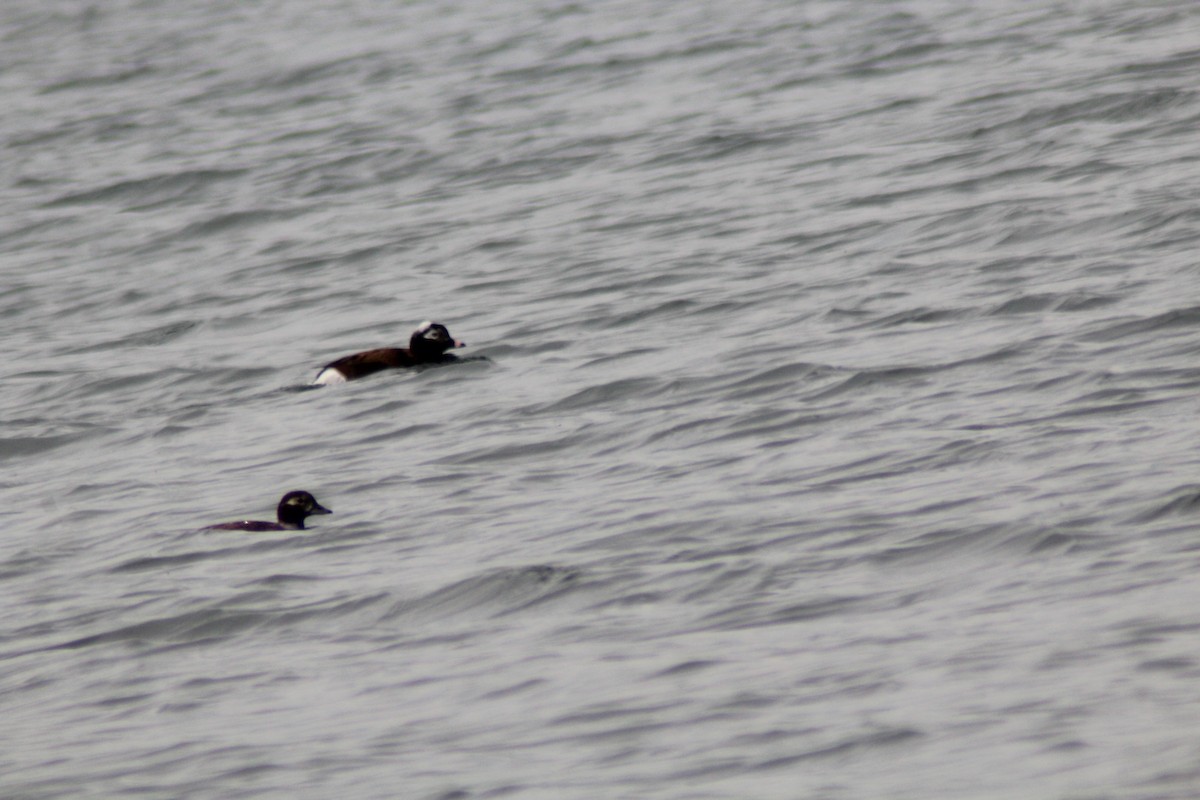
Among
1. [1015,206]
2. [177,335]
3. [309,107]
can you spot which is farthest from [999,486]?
[309,107]

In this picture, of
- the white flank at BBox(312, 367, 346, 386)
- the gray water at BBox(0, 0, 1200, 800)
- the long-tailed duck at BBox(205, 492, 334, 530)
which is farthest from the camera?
the white flank at BBox(312, 367, 346, 386)

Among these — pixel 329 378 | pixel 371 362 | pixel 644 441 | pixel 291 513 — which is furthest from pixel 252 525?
pixel 371 362

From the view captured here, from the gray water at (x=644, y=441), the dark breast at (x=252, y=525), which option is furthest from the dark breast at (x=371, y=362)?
the dark breast at (x=252, y=525)

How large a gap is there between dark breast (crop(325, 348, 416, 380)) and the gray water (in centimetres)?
11

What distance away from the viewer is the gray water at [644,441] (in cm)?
696

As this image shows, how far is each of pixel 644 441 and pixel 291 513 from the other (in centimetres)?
202

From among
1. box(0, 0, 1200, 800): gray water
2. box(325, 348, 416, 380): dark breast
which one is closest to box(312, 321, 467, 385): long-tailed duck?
box(325, 348, 416, 380): dark breast

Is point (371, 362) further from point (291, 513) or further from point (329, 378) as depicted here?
point (291, 513)

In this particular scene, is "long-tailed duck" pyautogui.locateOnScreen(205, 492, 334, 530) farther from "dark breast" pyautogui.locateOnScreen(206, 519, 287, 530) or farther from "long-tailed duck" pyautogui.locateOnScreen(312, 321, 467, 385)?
"long-tailed duck" pyautogui.locateOnScreen(312, 321, 467, 385)

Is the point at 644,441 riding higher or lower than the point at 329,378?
lower

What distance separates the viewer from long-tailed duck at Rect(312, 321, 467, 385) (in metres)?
13.2

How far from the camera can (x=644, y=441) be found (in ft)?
36.0

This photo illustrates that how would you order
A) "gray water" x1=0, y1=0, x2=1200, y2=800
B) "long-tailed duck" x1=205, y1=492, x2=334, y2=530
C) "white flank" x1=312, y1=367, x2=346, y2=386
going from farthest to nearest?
"white flank" x1=312, y1=367, x2=346, y2=386 < "long-tailed duck" x1=205, y1=492, x2=334, y2=530 < "gray water" x1=0, y1=0, x2=1200, y2=800

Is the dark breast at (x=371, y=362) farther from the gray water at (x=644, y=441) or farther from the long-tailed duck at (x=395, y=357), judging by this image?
the gray water at (x=644, y=441)
